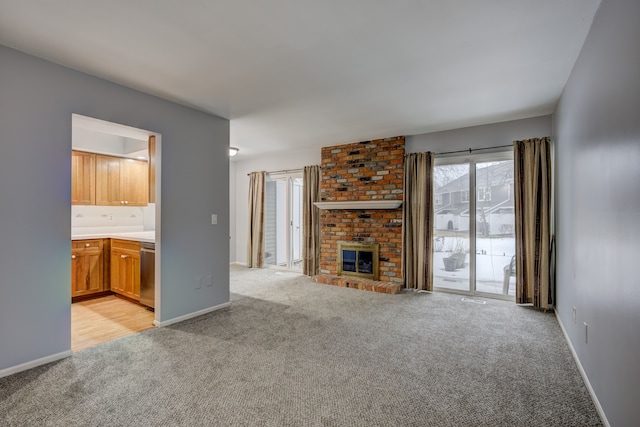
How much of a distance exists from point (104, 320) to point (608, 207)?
4710 millimetres

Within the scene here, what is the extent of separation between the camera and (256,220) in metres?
6.88

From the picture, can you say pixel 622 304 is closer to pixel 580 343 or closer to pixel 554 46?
pixel 580 343

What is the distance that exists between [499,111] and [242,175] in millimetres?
5379

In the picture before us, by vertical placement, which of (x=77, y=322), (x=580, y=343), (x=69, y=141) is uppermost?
(x=69, y=141)

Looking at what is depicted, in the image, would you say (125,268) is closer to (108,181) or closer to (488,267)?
(108,181)

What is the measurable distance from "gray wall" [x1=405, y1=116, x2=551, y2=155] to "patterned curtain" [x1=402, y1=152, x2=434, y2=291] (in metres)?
0.22

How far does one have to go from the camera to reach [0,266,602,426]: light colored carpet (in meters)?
1.86

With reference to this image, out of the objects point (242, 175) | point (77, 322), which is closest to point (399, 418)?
point (77, 322)

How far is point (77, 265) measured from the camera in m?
4.30

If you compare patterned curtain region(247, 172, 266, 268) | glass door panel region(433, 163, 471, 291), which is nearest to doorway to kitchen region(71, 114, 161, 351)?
patterned curtain region(247, 172, 266, 268)

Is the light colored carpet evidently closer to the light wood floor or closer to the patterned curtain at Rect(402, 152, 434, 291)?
the light wood floor

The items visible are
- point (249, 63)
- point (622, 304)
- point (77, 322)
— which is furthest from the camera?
point (77, 322)

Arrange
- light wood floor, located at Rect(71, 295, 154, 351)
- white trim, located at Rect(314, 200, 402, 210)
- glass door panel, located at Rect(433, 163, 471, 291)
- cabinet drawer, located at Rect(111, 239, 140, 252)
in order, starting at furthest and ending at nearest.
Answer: white trim, located at Rect(314, 200, 402, 210) < glass door panel, located at Rect(433, 163, 471, 291) < cabinet drawer, located at Rect(111, 239, 140, 252) < light wood floor, located at Rect(71, 295, 154, 351)

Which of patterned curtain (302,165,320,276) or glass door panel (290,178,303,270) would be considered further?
glass door panel (290,178,303,270)
